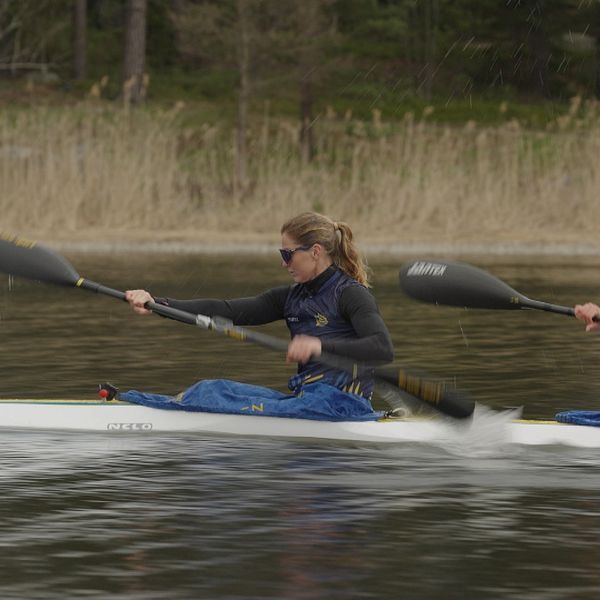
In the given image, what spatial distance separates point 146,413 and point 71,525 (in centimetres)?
256

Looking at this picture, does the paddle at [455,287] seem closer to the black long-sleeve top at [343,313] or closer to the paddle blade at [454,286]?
the paddle blade at [454,286]

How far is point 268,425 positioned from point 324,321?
1.87 feet

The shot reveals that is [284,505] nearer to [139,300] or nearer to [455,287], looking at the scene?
[139,300]

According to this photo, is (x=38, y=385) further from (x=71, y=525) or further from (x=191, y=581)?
(x=191, y=581)

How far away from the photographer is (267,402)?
9805 mm

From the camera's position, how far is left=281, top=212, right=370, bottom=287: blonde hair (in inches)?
379

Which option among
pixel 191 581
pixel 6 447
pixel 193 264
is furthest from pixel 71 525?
pixel 193 264

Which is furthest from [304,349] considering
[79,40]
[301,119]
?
[79,40]

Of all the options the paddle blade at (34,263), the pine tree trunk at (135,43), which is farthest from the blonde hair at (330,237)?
the pine tree trunk at (135,43)

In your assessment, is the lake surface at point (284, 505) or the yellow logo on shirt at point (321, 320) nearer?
the lake surface at point (284, 505)

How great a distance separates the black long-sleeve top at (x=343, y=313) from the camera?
9398mm

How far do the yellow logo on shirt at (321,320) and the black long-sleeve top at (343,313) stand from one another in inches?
3.7

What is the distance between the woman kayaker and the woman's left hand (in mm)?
55

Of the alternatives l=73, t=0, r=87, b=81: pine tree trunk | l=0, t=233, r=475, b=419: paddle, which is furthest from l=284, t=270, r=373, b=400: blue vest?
l=73, t=0, r=87, b=81: pine tree trunk
